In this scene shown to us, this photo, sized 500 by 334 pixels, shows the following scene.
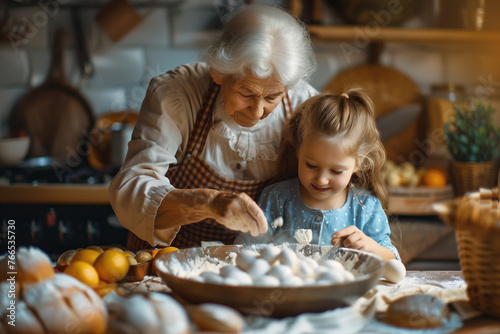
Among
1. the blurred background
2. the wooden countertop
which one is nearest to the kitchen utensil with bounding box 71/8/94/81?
the blurred background

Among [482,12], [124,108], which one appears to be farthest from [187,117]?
[482,12]

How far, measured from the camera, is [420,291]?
106 cm

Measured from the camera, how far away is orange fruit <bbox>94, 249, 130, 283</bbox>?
1.07 meters

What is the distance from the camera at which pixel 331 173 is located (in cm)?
145

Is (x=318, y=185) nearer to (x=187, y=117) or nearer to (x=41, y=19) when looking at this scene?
(x=187, y=117)

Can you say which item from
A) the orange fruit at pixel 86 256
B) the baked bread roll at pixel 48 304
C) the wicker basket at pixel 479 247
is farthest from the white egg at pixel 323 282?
the orange fruit at pixel 86 256

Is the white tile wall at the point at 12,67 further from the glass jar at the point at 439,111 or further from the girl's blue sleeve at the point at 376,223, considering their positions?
the glass jar at the point at 439,111

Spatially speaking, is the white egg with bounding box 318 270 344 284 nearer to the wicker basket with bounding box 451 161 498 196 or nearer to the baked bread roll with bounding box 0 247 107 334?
the baked bread roll with bounding box 0 247 107 334

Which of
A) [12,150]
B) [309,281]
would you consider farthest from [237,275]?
[12,150]

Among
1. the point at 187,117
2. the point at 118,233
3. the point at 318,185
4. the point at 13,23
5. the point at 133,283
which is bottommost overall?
the point at 118,233

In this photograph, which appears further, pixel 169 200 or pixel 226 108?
pixel 226 108

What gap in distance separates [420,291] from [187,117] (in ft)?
2.70

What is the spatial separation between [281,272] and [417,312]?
0.24 m

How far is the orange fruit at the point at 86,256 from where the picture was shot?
110 centimetres
